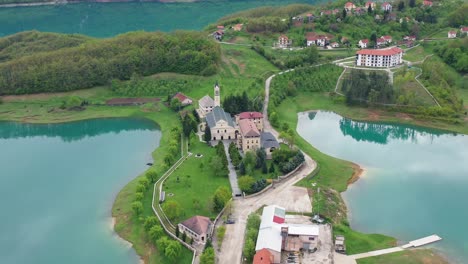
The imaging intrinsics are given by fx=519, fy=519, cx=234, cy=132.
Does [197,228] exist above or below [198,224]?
below

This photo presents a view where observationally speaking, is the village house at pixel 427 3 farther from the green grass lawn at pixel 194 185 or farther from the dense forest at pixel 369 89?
the green grass lawn at pixel 194 185

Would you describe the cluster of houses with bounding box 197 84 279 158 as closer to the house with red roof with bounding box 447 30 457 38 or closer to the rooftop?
the rooftop

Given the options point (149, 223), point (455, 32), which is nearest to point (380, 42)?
point (455, 32)

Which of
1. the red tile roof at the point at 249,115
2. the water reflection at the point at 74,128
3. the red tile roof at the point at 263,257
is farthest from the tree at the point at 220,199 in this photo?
the water reflection at the point at 74,128

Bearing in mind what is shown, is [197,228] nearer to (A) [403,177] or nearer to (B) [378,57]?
(A) [403,177]

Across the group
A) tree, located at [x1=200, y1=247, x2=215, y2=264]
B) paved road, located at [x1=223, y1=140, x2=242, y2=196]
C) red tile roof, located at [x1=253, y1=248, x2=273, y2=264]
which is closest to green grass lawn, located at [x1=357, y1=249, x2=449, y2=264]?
red tile roof, located at [x1=253, y1=248, x2=273, y2=264]

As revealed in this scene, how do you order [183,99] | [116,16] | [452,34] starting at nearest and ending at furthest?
[183,99] → [452,34] → [116,16]
